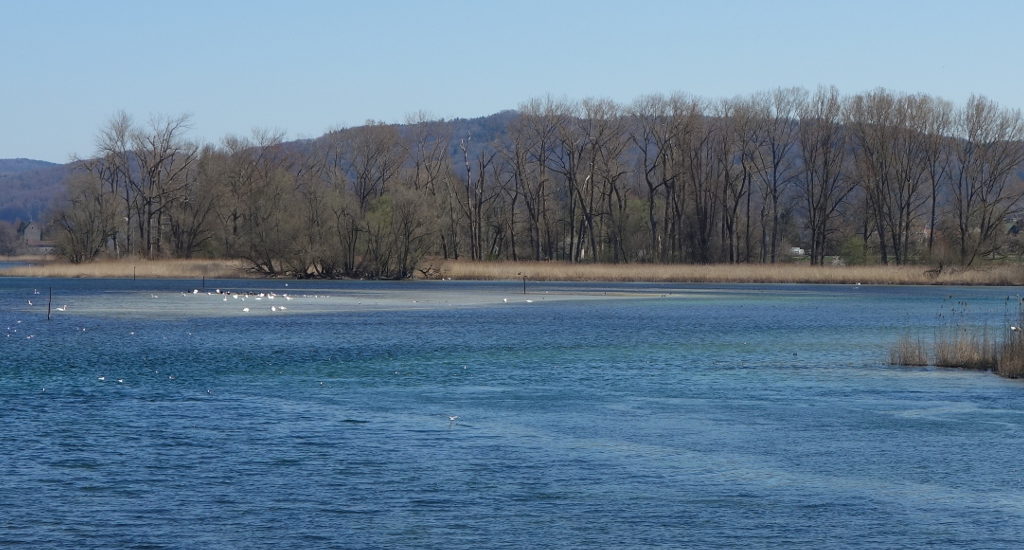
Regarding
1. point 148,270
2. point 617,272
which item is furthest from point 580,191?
point 148,270

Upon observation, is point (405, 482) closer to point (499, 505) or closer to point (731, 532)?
point (499, 505)

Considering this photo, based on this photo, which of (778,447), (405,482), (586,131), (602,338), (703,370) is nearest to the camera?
(405,482)

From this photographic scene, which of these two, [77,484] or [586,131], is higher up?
[586,131]

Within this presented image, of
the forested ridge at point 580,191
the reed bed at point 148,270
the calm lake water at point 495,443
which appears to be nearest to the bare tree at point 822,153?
the forested ridge at point 580,191

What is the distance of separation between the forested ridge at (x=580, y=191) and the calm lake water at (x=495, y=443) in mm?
45176

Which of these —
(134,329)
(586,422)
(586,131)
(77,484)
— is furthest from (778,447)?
(586,131)

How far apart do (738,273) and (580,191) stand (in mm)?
22304

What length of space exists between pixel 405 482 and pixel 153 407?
23.2 feet

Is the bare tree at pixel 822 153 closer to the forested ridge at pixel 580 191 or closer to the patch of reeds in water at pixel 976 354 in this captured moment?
the forested ridge at pixel 580 191

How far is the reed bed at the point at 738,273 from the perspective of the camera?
7125 cm

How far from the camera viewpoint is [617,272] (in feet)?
255

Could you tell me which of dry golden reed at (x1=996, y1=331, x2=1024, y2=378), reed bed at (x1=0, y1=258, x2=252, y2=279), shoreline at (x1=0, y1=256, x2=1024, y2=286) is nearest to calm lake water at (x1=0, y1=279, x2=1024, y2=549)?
dry golden reed at (x1=996, y1=331, x2=1024, y2=378)

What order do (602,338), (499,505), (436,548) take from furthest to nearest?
(602,338), (499,505), (436,548)

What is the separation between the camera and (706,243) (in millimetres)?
93062
